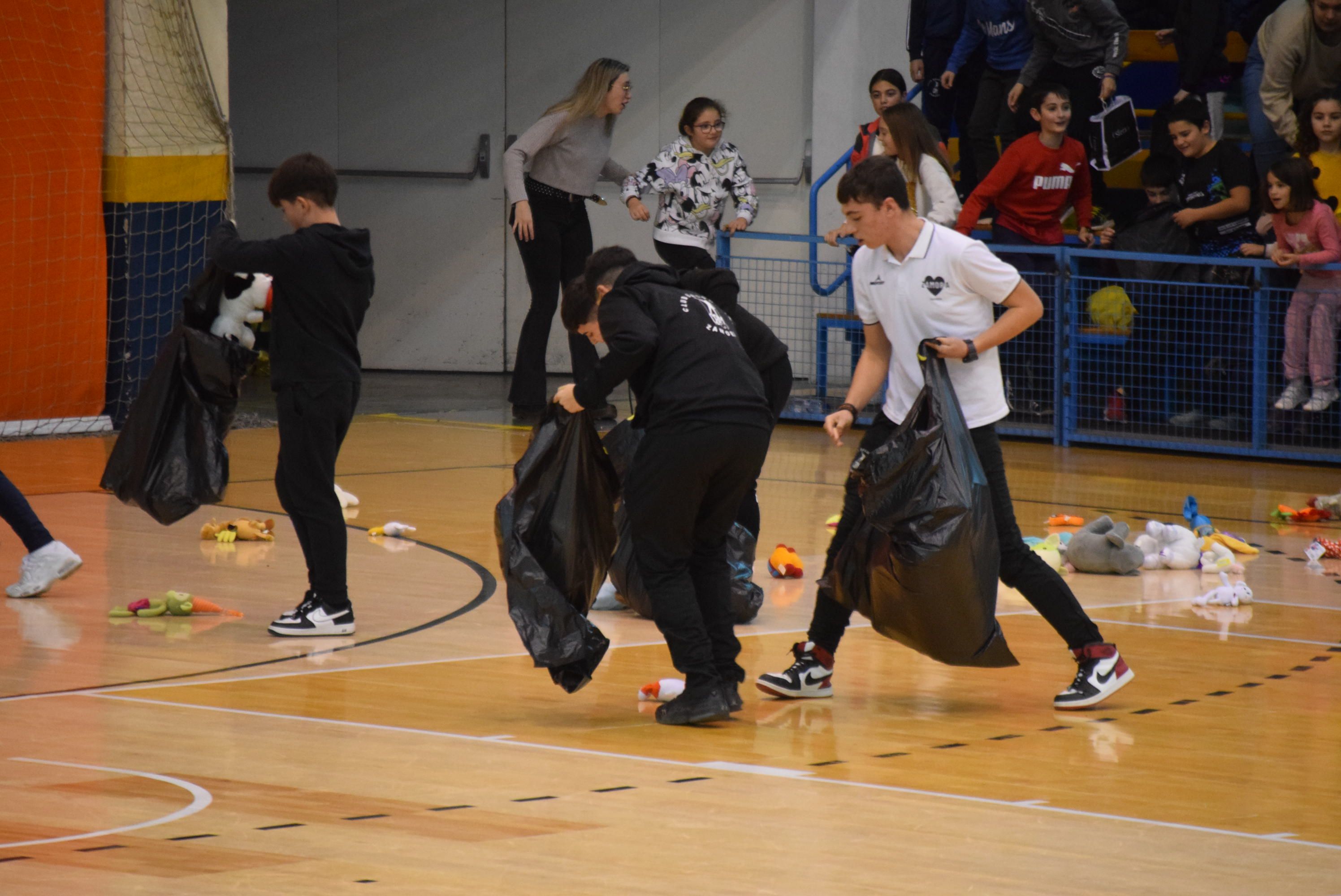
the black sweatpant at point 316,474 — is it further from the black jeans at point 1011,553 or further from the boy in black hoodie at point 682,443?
the black jeans at point 1011,553

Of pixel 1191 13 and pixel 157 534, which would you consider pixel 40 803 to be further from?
pixel 1191 13

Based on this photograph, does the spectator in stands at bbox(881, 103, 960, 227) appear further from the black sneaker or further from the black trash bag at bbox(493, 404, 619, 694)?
the black sneaker

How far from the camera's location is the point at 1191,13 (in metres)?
11.2

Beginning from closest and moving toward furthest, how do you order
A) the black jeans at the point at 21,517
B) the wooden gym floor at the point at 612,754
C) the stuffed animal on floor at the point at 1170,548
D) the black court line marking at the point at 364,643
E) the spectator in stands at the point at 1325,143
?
the wooden gym floor at the point at 612,754 < the black court line marking at the point at 364,643 < the black jeans at the point at 21,517 < the stuffed animal on floor at the point at 1170,548 < the spectator in stands at the point at 1325,143

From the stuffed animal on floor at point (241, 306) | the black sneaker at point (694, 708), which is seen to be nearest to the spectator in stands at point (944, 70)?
the stuffed animal on floor at point (241, 306)

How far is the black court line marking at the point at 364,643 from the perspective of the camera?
521 cm

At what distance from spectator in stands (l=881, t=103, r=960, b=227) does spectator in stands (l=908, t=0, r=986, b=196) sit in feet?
4.70

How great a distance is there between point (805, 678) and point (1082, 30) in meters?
6.96

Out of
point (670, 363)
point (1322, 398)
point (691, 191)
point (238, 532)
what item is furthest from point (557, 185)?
point (670, 363)

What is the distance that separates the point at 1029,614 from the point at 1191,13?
5914mm

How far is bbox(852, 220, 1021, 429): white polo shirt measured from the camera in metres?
5.06

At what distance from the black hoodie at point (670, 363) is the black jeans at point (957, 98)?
23.6 ft

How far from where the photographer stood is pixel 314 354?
5879mm

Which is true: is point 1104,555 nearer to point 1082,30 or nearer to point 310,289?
point 310,289
